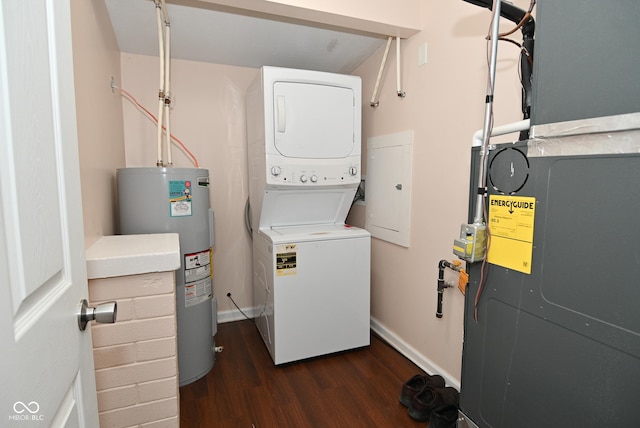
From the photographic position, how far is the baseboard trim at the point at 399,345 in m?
1.84

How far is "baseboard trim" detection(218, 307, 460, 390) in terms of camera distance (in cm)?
184

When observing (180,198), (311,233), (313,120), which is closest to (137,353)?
(180,198)

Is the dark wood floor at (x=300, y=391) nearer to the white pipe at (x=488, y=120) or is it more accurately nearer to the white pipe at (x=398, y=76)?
the white pipe at (x=488, y=120)

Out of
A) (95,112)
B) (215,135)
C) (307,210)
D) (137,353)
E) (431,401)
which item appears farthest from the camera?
(215,135)

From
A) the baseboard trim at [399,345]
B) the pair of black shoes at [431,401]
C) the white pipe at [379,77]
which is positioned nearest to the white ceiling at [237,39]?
the white pipe at [379,77]

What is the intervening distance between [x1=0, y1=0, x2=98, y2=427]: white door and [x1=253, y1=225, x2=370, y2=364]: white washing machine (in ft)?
4.46

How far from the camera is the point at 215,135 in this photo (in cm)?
262

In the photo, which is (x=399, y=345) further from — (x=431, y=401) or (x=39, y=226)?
(x=39, y=226)

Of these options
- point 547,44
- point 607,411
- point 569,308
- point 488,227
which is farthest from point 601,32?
point 607,411

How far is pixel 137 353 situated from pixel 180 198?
85 centimetres

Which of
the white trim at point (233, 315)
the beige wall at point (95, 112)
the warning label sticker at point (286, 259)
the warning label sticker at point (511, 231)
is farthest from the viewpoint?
the white trim at point (233, 315)

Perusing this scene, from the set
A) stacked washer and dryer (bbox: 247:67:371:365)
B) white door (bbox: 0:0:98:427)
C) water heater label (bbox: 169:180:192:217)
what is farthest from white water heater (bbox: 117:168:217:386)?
white door (bbox: 0:0:98:427)

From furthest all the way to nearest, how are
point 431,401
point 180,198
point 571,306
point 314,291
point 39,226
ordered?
point 314,291
point 180,198
point 431,401
point 571,306
point 39,226

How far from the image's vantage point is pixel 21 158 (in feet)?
1.43
